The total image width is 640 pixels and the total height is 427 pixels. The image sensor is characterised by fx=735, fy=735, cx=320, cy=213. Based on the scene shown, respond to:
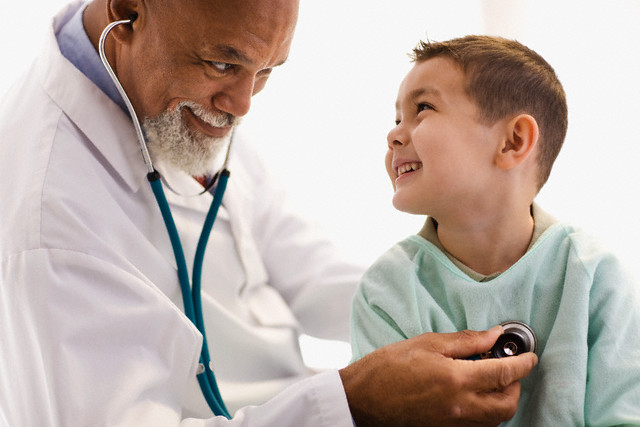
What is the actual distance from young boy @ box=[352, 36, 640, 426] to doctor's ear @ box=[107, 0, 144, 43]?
0.53m

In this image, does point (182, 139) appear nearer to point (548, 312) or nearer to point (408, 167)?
point (408, 167)

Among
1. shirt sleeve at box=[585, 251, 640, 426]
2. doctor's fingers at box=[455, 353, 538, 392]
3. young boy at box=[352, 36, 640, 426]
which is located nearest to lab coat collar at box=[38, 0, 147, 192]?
young boy at box=[352, 36, 640, 426]

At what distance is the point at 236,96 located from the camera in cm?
142

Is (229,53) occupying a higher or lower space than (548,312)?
higher

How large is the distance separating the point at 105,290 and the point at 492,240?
2.26 ft

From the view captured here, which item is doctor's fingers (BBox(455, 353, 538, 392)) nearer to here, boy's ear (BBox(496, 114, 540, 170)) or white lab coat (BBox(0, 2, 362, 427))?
white lab coat (BBox(0, 2, 362, 427))

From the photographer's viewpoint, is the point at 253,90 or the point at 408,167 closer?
the point at 408,167

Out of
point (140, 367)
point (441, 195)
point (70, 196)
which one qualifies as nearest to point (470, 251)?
point (441, 195)

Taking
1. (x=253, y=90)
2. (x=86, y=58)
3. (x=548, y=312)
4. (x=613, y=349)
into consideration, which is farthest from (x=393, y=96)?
(x=613, y=349)

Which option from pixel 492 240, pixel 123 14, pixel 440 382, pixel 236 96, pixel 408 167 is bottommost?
pixel 440 382

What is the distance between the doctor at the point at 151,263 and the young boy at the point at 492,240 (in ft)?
0.32

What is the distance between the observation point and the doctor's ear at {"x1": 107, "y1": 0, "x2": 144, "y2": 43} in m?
1.40

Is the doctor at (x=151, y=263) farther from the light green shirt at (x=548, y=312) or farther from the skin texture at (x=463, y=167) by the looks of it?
the skin texture at (x=463, y=167)

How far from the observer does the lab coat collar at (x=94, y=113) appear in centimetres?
140
